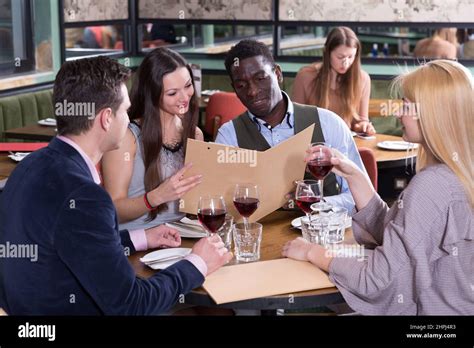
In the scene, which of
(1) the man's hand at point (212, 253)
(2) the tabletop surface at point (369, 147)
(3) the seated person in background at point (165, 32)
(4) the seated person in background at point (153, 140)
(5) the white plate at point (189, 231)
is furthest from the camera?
(3) the seated person in background at point (165, 32)

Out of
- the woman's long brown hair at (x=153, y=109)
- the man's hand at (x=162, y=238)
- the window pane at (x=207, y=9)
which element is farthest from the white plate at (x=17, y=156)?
the window pane at (x=207, y=9)

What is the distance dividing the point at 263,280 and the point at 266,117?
45.7 inches

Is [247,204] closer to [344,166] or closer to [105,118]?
[344,166]

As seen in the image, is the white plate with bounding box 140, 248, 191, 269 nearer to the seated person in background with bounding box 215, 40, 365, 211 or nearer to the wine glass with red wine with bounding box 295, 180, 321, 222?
the wine glass with red wine with bounding box 295, 180, 321, 222

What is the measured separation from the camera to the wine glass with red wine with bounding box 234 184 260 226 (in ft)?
7.93

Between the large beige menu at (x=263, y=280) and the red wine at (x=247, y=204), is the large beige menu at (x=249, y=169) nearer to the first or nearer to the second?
the red wine at (x=247, y=204)

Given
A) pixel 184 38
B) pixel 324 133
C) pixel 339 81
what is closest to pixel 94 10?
pixel 184 38

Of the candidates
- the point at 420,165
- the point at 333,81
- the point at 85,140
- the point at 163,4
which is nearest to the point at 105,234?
the point at 85,140

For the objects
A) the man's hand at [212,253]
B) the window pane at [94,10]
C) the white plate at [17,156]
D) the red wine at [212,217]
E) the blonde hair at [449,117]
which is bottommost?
the white plate at [17,156]

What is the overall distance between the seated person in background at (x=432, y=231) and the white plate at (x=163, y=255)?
0.47m

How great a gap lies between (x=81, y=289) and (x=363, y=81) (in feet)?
12.8

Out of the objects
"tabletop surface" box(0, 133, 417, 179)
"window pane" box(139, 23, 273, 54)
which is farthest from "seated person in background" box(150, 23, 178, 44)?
"tabletop surface" box(0, 133, 417, 179)

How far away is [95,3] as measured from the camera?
6.93 metres

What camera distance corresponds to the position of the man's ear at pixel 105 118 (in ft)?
6.66
